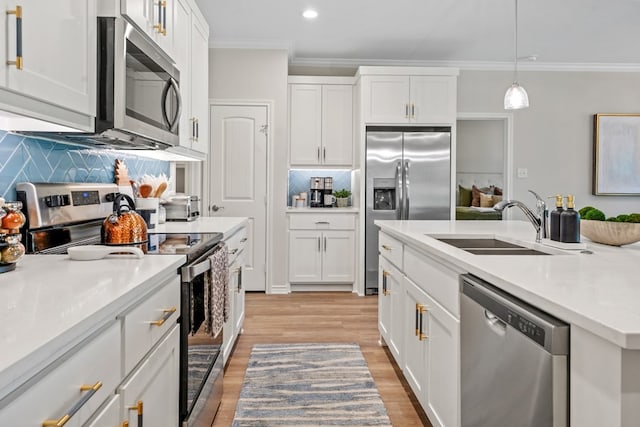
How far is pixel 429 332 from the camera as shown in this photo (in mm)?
1952

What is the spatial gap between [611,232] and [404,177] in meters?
3.11

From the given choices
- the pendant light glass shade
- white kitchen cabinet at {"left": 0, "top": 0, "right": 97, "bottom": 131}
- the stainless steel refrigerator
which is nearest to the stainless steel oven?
white kitchen cabinet at {"left": 0, "top": 0, "right": 97, "bottom": 131}

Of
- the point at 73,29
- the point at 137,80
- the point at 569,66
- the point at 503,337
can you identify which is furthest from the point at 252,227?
the point at 569,66

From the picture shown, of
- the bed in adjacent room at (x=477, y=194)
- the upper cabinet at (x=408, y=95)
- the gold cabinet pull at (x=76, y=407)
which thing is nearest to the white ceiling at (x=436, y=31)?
the upper cabinet at (x=408, y=95)

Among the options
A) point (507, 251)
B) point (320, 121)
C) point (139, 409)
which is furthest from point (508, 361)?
point (320, 121)

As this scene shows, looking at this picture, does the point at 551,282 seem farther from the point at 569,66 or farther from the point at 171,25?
the point at 569,66

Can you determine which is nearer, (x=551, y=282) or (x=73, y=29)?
(x=551, y=282)

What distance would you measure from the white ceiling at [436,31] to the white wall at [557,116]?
0.51ft

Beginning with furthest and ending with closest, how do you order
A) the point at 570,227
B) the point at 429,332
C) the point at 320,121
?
the point at 320,121 < the point at 429,332 < the point at 570,227

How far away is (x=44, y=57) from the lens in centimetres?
127

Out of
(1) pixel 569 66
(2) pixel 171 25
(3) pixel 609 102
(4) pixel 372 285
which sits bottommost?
(4) pixel 372 285

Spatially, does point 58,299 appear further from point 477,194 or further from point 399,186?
point 477,194

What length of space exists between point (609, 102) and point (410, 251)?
4765 mm

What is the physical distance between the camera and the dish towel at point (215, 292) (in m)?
1.89
